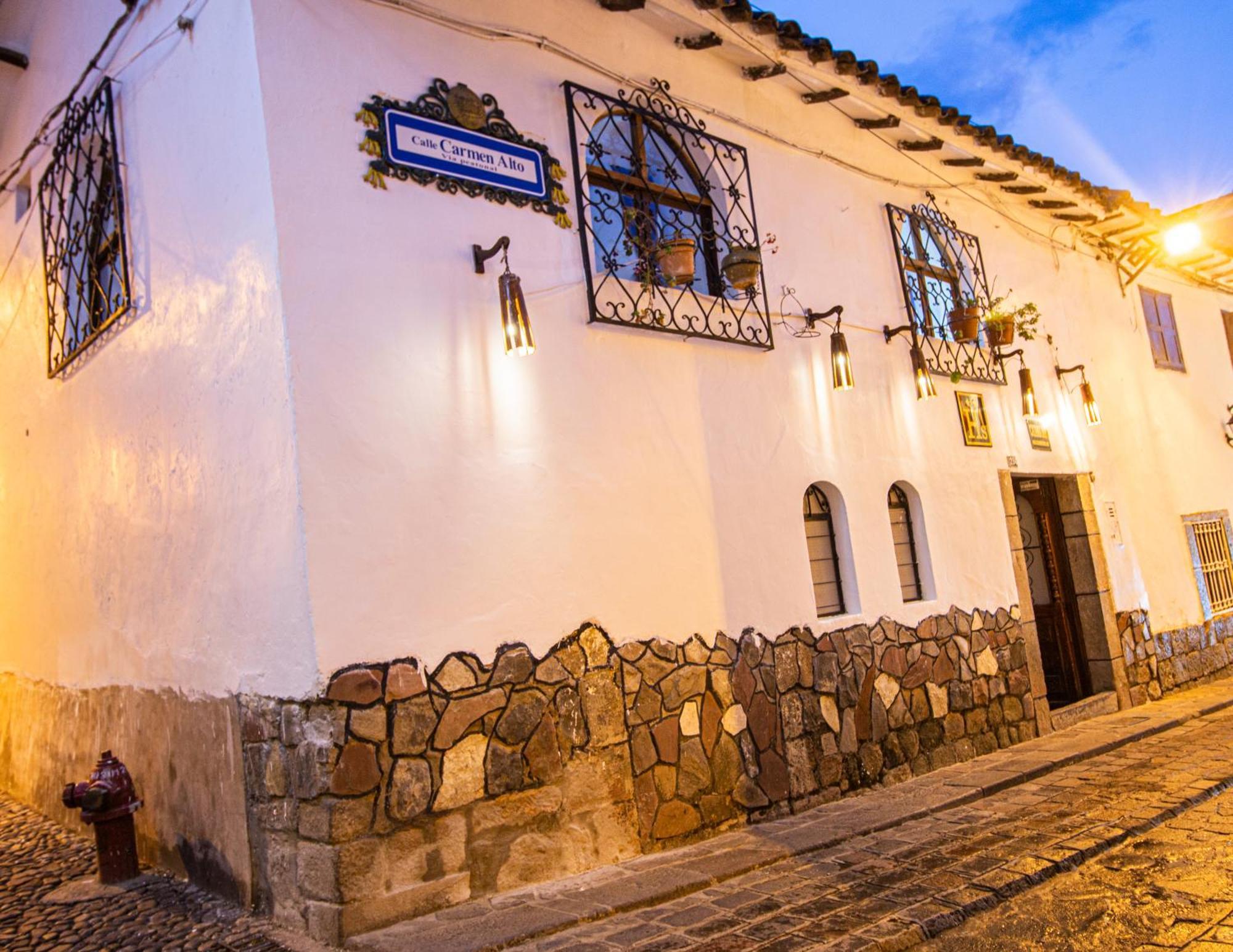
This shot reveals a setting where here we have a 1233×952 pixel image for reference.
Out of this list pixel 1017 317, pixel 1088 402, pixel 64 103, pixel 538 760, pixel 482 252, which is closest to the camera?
pixel 538 760

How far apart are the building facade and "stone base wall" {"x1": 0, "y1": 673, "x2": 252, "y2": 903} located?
35 millimetres

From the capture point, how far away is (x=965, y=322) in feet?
28.6

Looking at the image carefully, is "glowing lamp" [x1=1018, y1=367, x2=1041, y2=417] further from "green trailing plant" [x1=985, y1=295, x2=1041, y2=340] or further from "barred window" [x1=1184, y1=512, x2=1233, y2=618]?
"barred window" [x1=1184, y1=512, x2=1233, y2=618]

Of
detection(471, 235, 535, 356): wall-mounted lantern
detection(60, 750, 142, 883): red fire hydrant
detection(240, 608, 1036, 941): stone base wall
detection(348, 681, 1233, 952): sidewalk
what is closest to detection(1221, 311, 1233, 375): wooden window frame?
detection(348, 681, 1233, 952): sidewalk

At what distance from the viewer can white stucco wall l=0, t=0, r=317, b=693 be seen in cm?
466

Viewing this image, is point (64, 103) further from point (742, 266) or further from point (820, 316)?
point (820, 316)

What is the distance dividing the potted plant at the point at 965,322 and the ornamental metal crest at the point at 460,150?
182 inches

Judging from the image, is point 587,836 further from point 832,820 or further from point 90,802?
point 90,802

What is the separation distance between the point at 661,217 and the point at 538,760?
4.05m

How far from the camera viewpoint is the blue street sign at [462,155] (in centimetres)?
509

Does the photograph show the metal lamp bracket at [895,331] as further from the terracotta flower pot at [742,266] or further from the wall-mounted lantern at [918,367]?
the terracotta flower pot at [742,266]

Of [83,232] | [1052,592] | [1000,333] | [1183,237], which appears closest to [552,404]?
[83,232]

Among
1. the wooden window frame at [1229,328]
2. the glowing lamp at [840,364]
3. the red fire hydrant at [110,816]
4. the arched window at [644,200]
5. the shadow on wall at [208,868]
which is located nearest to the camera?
the shadow on wall at [208,868]

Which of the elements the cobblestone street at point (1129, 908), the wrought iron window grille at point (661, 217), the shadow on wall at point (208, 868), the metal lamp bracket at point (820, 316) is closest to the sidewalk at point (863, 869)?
the cobblestone street at point (1129, 908)
